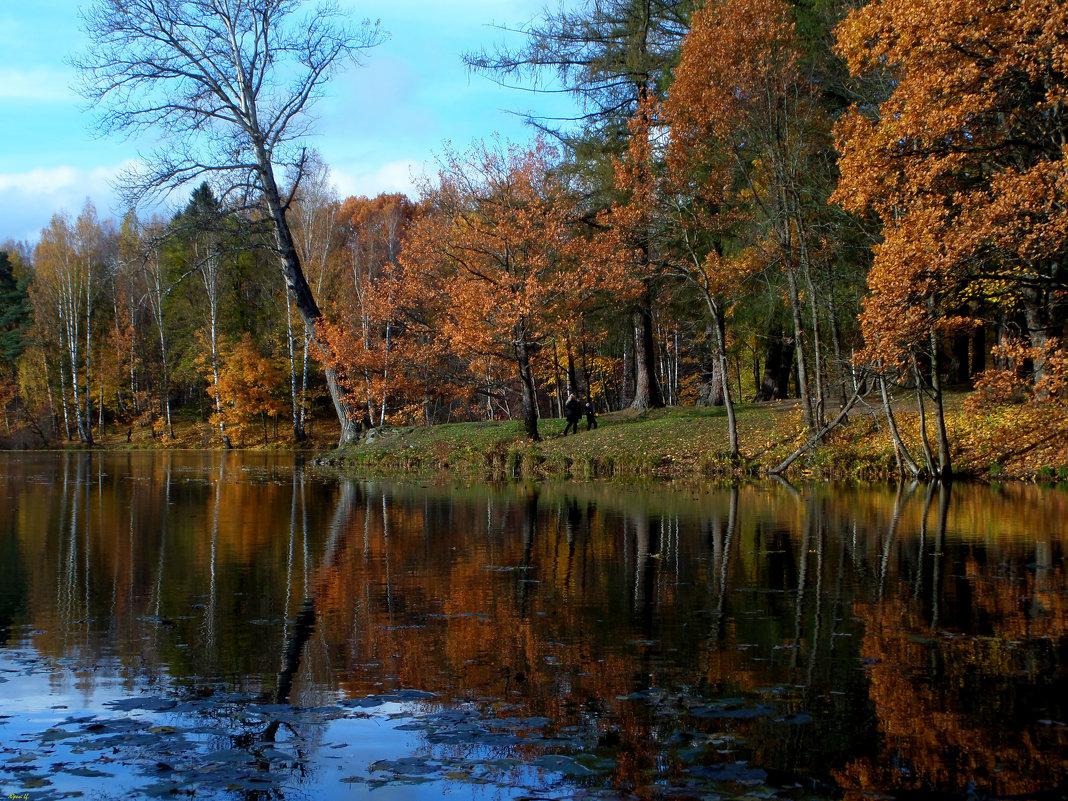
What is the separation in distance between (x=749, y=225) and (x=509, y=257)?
25.3 feet

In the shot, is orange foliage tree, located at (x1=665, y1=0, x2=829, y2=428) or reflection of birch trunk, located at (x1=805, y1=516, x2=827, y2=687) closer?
reflection of birch trunk, located at (x1=805, y1=516, x2=827, y2=687)

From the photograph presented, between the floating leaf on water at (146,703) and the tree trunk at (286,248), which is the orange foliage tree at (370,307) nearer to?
the tree trunk at (286,248)

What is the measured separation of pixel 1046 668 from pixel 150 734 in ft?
15.8

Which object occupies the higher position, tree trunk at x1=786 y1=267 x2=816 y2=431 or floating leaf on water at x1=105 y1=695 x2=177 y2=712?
tree trunk at x1=786 y1=267 x2=816 y2=431

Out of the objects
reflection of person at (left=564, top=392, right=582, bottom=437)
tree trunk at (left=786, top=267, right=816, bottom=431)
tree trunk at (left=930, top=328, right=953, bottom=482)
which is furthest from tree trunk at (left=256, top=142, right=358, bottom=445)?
tree trunk at (left=930, top=328, right=953, bottom=482)

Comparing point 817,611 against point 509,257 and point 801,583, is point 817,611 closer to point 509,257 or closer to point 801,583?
point 801,583

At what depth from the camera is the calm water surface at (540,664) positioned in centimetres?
353

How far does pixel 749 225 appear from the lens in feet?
76.3

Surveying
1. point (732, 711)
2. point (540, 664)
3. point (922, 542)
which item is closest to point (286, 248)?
point (922, 542)

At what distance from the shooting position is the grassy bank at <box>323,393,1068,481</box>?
1898cm

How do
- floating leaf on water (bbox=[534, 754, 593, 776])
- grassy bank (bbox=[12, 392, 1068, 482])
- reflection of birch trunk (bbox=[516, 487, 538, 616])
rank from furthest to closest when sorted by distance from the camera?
grassy bank (bbox=[12, 392, 1068, 482]), reflection of birch trunk (bbox=[516, 487, 538, 616]), floating leaf on water (bbox=[534, 754, 593, 776])

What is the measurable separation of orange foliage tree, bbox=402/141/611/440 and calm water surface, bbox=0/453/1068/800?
16225 mm

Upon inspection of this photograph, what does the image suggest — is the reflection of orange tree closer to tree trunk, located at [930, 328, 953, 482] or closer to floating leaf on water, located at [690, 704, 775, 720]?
floating leaf on water, located at [690, 704, 775, 720]

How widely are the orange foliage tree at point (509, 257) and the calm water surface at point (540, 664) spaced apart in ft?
53.2
